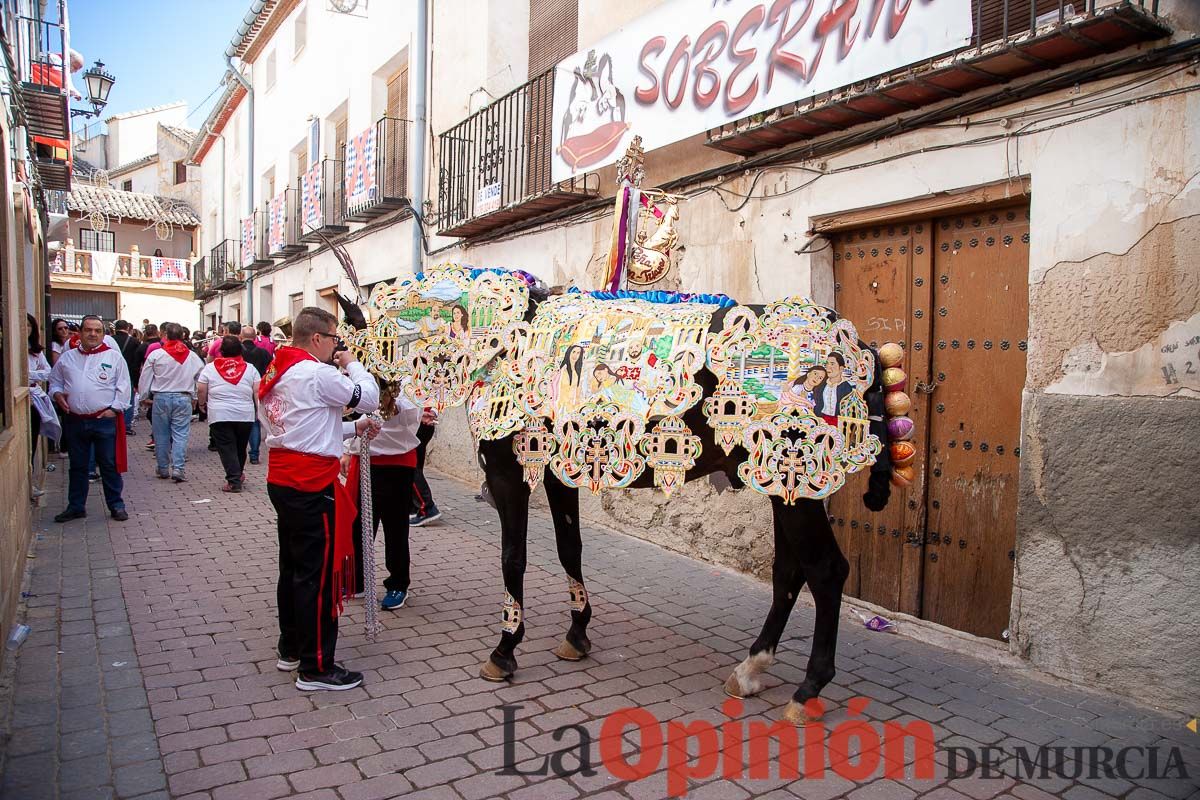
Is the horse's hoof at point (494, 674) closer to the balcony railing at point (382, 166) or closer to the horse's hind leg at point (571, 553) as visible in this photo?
the horse's hind leg at point (571, 553)

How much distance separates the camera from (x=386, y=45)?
1199cm

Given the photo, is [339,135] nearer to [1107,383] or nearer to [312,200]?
[312,200]

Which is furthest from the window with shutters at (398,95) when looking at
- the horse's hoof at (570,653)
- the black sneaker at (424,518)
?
the horse's hoof at (570,653)

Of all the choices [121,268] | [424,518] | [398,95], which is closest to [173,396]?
[424,518]

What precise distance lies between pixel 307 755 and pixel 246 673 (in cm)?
99

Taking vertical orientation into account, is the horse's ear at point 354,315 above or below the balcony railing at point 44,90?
below

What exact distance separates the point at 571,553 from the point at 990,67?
3.23 m

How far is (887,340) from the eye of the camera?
491cm

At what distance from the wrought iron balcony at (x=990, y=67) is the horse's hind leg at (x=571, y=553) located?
8.79 feet

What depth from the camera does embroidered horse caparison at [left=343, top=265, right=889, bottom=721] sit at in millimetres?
3195

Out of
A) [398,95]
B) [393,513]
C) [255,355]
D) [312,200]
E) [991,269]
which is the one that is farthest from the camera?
[312,200]

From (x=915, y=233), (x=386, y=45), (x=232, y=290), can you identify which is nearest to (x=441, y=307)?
(x=915, y=233)

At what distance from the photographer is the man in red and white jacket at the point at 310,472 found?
358cm

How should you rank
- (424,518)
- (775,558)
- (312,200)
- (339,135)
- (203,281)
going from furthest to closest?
(203,281) → (339,135) → (312,200) → (424,518) → (775,558)
